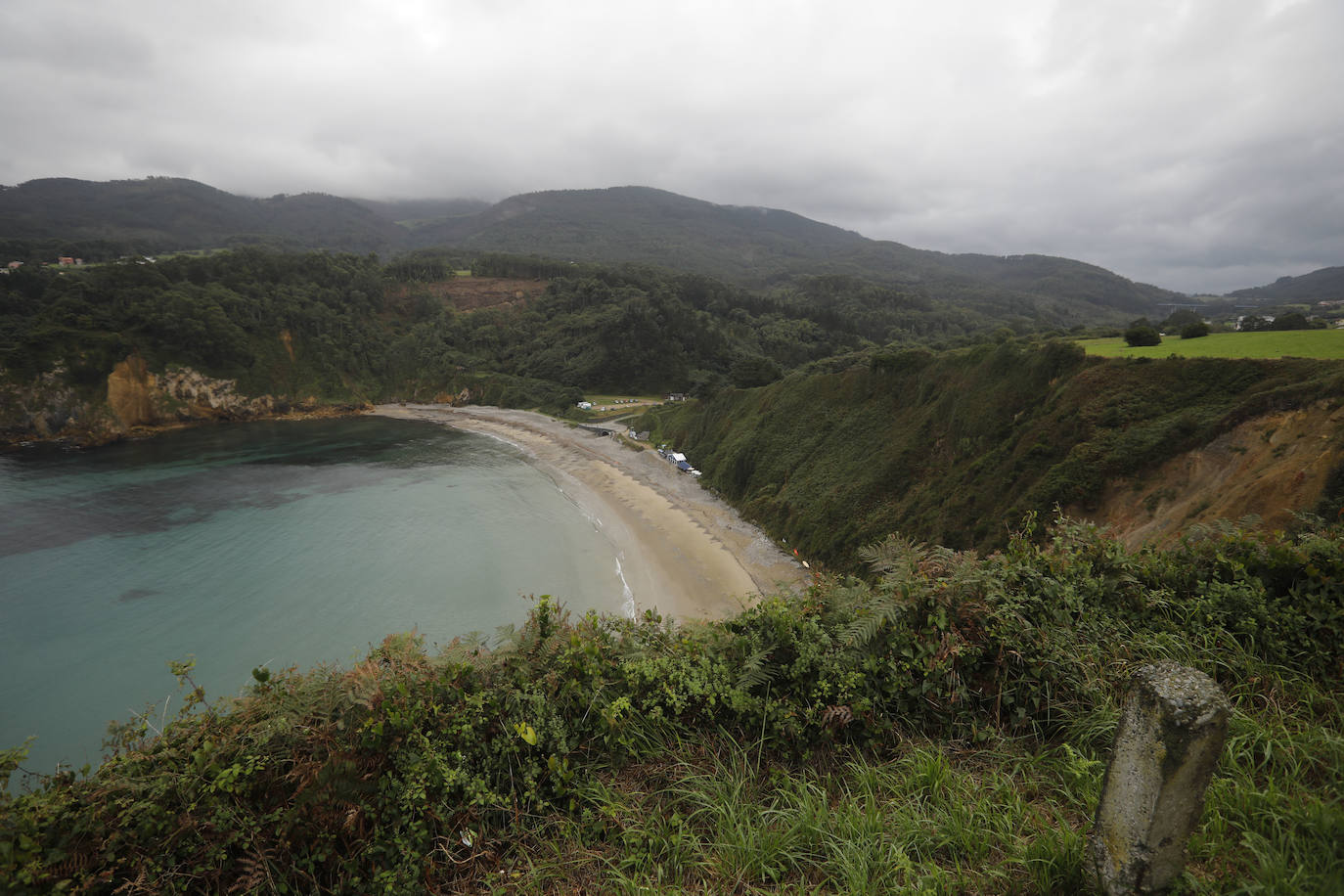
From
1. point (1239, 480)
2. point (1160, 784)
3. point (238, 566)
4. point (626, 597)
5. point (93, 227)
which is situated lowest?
point (238, 566)

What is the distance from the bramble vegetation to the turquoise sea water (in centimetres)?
728

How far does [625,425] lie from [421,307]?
5344 cm

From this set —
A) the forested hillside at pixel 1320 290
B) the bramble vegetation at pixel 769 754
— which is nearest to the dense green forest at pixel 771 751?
the bramble vegetation at pixel 769 754

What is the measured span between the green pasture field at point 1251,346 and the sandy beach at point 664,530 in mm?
13953

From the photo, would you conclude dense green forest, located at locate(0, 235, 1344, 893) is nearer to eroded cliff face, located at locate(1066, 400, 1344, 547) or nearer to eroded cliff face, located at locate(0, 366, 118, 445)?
eroded cliff face, located at locate(1066, 400, 1344, 547)

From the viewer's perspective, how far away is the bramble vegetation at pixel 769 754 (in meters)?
3.25

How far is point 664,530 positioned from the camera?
28.9 m

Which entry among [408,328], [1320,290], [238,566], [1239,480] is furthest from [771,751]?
[1320,290]

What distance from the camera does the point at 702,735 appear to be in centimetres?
456

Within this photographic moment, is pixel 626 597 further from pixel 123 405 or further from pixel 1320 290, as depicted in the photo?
pixel 1320 290

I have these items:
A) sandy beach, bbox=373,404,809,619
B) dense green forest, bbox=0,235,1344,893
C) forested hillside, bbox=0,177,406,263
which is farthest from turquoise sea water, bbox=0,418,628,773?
forested hillside, bbox=0,177,406,263

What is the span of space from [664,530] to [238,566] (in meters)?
21.5

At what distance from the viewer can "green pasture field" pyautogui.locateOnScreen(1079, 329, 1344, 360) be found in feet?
45.9

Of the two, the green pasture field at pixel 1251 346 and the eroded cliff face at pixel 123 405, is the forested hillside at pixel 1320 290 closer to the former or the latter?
the green pasture field at pixel 1251 346
